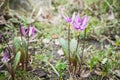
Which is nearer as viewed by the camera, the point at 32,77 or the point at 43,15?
the point at 32,77

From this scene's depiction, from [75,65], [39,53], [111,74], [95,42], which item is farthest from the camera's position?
[95,42]

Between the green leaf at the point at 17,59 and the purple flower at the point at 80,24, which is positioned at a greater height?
the purple flower at the point at 80,24

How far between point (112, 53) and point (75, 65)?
0.54m

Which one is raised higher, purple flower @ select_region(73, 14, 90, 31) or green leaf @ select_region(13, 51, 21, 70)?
purple flower @ select_region(73, 14, 90, 31)

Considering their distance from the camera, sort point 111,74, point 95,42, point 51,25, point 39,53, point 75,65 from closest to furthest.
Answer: point 75,65, point 111,74, point 39,53, point 95,42, point 51,25

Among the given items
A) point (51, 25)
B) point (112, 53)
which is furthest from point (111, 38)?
point (51, 25)

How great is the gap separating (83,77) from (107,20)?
116 cm

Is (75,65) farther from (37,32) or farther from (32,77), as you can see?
(37,32)

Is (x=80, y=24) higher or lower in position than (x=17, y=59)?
higher

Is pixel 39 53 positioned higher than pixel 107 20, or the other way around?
pixel 107 20

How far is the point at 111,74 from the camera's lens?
6.18ft

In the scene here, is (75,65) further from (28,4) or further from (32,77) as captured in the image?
(28,4)

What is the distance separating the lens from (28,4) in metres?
2.81

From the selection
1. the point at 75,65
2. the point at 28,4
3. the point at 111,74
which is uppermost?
the point at 28,4
